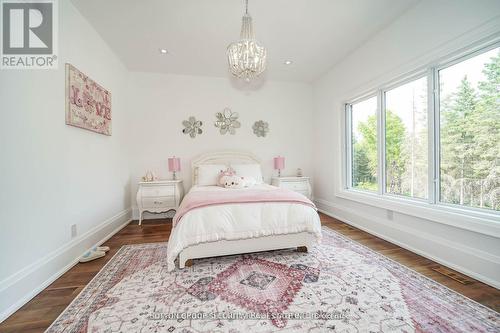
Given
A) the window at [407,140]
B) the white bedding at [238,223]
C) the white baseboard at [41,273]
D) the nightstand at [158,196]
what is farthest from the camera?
the nightstand at [158,196]

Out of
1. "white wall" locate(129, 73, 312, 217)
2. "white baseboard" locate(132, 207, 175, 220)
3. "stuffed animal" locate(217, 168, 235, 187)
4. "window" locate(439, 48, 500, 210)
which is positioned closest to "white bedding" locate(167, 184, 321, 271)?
"stuffed animal" locate(217, 168, 235, 187)

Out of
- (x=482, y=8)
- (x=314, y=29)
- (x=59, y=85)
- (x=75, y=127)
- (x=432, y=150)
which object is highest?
(x=314, y=29)

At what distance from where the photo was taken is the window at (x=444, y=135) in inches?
74.6

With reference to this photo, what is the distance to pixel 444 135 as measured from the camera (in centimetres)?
223

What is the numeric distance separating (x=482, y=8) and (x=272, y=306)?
300 cm

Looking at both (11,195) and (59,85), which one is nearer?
(11,195)

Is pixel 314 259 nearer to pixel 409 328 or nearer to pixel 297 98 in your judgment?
pixel 409 328

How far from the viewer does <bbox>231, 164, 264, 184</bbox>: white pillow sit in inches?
151

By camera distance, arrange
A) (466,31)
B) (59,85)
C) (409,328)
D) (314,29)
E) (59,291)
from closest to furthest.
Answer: (409,328) < (59,291) < (466,31) < (59,85) < (314,29)

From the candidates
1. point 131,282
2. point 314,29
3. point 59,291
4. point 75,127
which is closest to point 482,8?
point 314,29

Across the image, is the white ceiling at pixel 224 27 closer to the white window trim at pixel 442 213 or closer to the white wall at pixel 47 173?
the white wall at pixel 47 173

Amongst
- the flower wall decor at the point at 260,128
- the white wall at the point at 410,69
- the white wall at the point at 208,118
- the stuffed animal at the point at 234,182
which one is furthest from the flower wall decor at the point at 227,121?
the white wall at the point at 410,69

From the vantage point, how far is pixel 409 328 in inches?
51.2

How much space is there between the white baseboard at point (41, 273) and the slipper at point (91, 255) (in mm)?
65
